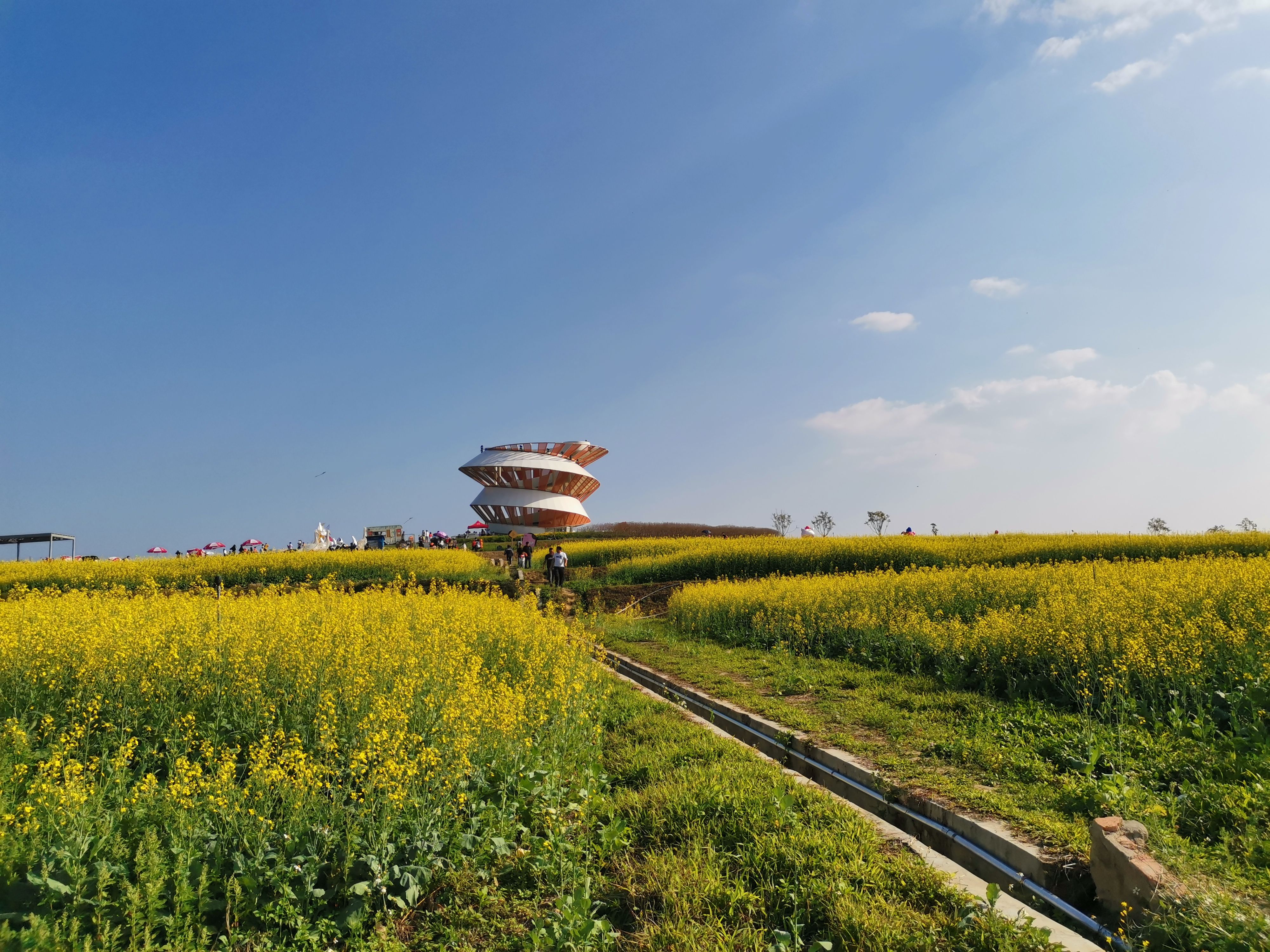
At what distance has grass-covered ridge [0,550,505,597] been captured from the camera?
61.6 feet

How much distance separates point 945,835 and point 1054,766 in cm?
151

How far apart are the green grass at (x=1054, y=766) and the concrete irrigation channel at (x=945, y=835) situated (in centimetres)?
18

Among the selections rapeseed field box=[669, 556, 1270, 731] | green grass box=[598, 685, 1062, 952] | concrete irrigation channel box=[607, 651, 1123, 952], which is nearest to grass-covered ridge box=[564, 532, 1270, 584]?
rapeseed field box=[669, 556, 1270, 731]

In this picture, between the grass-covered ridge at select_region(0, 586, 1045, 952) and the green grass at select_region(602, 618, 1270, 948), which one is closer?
the grass-covered ridge at select_region(0, 586, 1045, 952)

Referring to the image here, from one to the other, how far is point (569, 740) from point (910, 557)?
17787 millimetres

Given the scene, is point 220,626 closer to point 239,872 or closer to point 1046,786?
point 239,872

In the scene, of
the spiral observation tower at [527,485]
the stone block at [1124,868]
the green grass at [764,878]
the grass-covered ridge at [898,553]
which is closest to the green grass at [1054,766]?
the stone block at [1124,868]

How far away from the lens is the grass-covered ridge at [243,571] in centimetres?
1878

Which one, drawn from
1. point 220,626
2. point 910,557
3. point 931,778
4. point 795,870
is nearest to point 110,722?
point 220,626

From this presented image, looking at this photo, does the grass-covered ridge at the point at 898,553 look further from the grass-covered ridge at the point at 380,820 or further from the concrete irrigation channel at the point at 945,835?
the grass-covered ridge at the point at 380,820

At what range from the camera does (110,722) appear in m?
4.80

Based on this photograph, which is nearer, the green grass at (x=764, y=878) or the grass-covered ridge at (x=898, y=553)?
the green grass at (x=764, y=878)

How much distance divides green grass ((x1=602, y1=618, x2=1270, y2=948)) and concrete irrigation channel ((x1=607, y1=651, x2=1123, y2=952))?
0.18 m

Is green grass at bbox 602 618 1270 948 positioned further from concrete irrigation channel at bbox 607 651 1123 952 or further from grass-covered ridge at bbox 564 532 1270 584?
grass-covered ridge at bbox 564 532 1270 584
